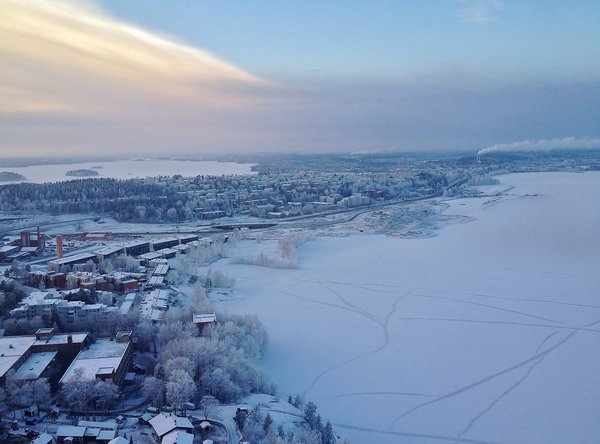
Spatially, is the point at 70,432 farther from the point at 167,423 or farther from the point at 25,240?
the point at 25,240

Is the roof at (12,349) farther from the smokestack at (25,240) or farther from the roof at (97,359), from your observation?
the smokestack at (25,240)

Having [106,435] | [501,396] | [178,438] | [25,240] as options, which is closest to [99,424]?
[106,435]

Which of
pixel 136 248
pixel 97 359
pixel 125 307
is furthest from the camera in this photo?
pixel 136 248

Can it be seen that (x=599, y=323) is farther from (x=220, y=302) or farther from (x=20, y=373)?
(x=20, y=373)

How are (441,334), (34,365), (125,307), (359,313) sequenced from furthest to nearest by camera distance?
(359,313) < (125,307) < (441,334) < (34,365)

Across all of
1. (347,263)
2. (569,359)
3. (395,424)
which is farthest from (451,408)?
(347,263)

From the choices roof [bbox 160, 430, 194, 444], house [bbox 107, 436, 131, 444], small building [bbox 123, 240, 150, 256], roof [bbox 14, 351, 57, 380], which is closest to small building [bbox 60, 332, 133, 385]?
roof [bbox 14, 351, 57, 380]

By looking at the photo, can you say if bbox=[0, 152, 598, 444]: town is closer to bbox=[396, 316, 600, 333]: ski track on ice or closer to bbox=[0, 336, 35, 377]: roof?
bbox=[0, 336, 35, 377]: roof
